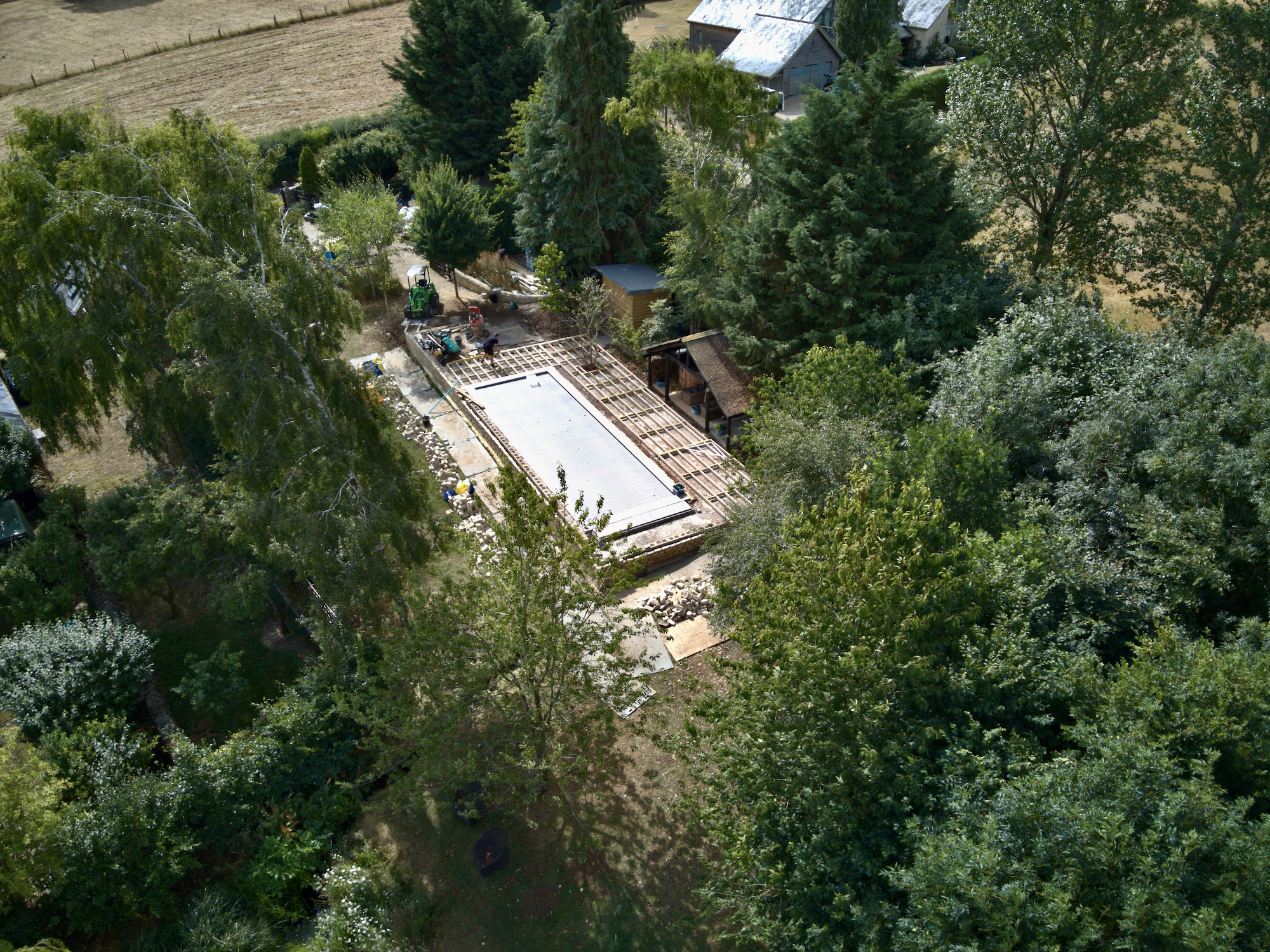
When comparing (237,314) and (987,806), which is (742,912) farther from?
(237,314)

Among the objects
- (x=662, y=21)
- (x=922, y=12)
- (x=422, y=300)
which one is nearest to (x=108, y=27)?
(x=662, y=21)

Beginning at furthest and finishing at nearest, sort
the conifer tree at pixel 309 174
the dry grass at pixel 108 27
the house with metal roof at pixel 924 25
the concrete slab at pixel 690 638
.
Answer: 1. the dry grass at pixel 108 27
2. the house with metal roof at pixel 924 25
3. the conifer tree at pixel 309 174
4. the concrete slab at pixel 690 638

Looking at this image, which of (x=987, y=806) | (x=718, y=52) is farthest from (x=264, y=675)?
(x=718, y=52)

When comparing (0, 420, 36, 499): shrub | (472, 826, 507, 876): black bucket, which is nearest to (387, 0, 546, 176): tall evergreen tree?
(0, 420, 36, 499): shrub

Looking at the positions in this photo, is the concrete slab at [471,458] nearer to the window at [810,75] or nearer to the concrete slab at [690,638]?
the concrete slab at [690,638]

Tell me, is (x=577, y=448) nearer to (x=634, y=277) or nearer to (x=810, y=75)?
(x=634, y=277)

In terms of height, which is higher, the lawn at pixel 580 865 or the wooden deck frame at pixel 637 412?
the wooden deck frame at pixel 637 412

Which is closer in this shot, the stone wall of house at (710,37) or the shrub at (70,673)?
the shrub at (70,673)

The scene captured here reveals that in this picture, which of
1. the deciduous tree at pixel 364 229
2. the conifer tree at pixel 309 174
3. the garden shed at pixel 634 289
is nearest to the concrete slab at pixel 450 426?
the garden shed at pixel 634 289
